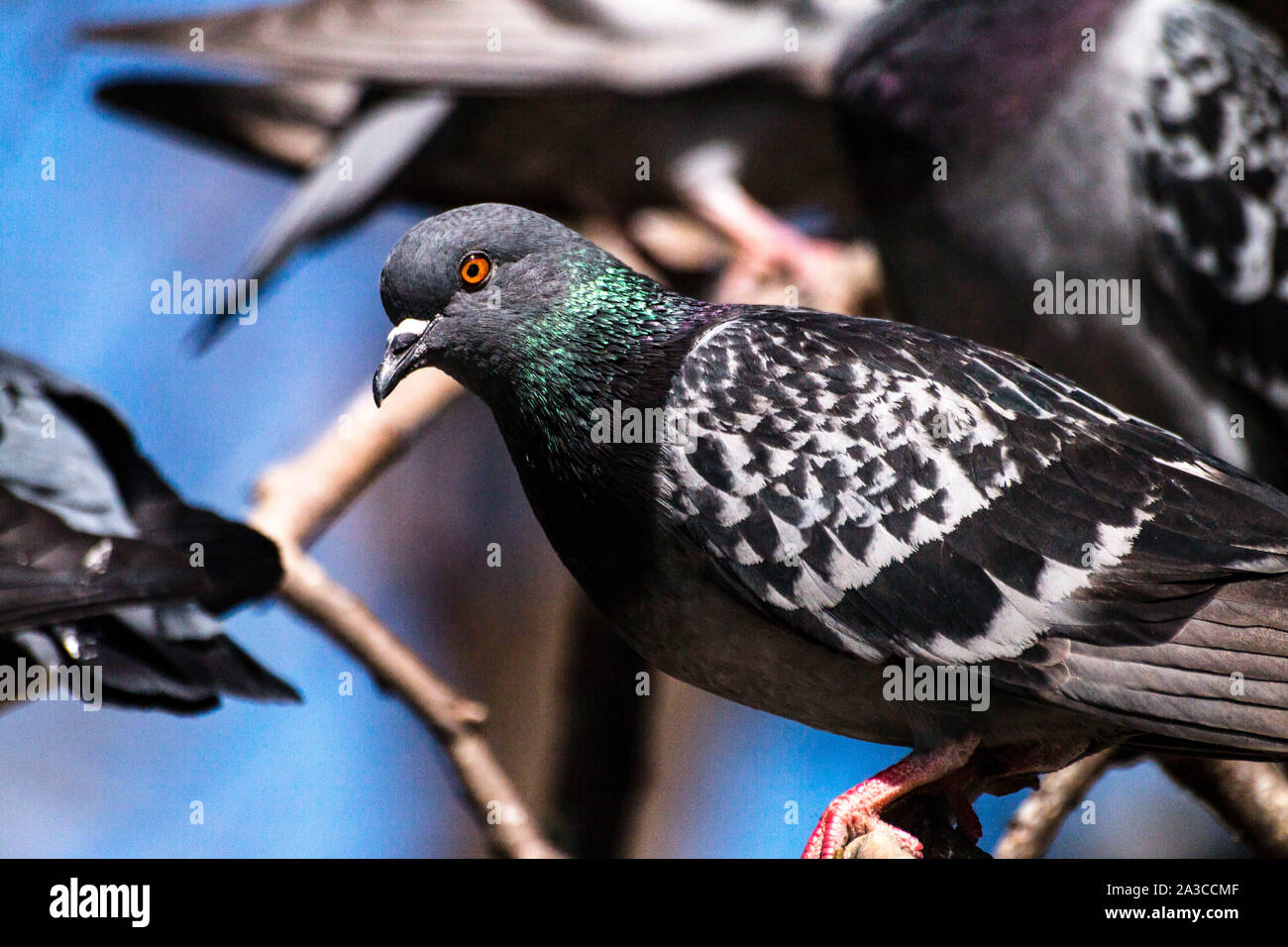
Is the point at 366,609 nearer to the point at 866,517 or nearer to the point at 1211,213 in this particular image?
the point at 866,517

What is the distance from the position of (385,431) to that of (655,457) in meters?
2.35

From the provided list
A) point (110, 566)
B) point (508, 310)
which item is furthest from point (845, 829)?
point (110, 566)

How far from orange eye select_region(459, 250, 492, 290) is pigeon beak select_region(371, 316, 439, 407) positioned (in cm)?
11

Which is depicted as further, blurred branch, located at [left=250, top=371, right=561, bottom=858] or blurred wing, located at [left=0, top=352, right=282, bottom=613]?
blurred branch, located at [left=250, top=371, right=561, bottom=858]

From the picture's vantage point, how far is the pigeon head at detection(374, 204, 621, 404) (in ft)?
10.3

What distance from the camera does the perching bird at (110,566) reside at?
3.43 m

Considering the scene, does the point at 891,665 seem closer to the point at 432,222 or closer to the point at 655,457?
the point at 655,457

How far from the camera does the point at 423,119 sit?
642cm

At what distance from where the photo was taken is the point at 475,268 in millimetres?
3199

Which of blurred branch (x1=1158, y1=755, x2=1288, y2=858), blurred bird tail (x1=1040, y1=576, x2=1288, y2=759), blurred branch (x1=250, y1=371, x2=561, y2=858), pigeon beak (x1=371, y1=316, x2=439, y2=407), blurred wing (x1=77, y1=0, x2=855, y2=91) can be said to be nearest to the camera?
blurred bird tail (x1=1040, y1=576, x2=1288, y2=759)

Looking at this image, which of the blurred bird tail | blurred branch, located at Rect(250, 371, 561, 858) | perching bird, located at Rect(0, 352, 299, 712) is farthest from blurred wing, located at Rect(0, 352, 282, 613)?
the blurred bird tail

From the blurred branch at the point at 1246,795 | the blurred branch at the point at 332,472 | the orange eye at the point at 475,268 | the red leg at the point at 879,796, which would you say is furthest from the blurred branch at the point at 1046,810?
the blurred branch at the point at 332,472

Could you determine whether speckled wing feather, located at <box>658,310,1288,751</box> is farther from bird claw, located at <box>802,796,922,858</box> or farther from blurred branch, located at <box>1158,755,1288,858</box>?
blurred branch, located at <box>1158,755,1288,858</box>
